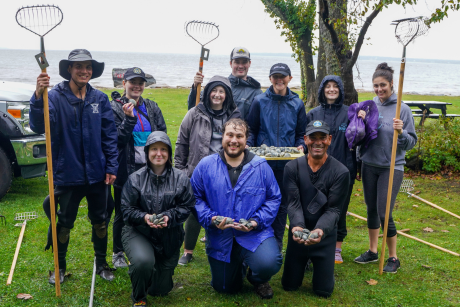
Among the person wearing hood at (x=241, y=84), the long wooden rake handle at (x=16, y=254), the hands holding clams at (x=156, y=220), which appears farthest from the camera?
the person wearing hood at (x=241, y=84)

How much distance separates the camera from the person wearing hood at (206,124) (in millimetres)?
4582

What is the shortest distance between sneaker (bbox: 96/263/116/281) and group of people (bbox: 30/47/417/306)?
15 mm

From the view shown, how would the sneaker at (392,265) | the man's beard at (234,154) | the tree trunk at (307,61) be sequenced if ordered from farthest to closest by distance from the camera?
the tree trunk at (307,61), the sneaker at (392,265), the man's beard at (234,154)

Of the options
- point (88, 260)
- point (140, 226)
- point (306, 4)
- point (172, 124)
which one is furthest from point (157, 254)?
point (172, 124)

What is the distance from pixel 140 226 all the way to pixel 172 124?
34.8ft

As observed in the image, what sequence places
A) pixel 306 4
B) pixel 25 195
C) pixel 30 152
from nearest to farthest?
pixel 30 152 < pixel 25 195 < pixel 306 4

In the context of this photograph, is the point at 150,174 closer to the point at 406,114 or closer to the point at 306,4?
the point at 406,114

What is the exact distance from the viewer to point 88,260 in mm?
4750

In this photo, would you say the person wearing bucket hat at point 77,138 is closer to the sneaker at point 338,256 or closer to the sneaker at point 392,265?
the sneaker at point 338,256

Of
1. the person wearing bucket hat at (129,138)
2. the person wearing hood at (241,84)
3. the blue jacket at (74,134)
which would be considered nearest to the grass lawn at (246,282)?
the person wearing bucket hat at (129,138)

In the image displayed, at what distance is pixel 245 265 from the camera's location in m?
4.14

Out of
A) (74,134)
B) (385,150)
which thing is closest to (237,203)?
(74,134)

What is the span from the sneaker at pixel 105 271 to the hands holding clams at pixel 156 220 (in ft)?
3.23

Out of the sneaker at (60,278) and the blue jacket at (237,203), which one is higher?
the blue jacket at (237,203)
